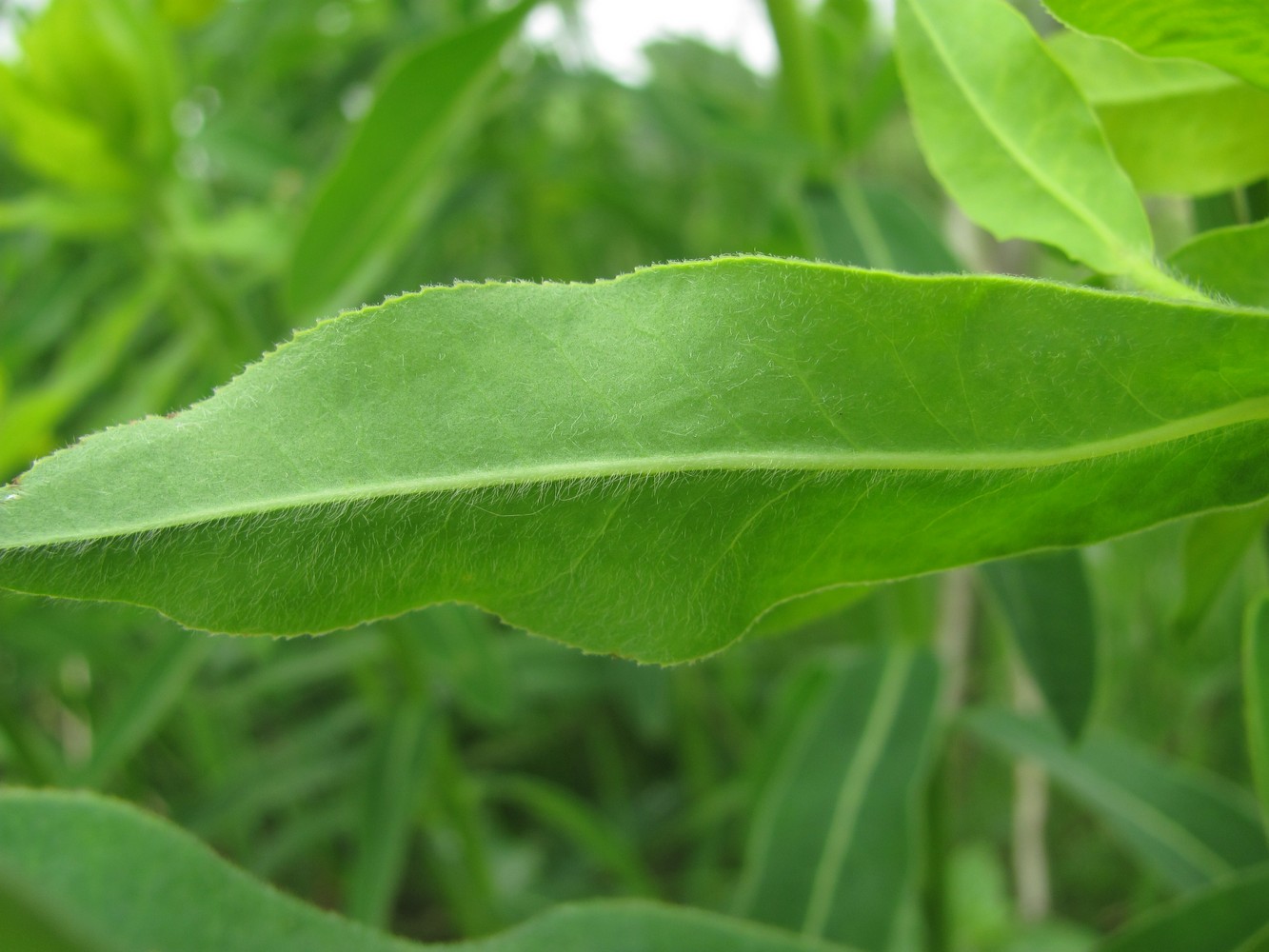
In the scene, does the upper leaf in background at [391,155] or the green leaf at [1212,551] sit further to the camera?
the upper leaf in background at [391,155]

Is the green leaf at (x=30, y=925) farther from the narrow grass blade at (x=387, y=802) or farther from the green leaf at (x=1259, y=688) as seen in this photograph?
the narrow grass blade at (x=387, y=802)

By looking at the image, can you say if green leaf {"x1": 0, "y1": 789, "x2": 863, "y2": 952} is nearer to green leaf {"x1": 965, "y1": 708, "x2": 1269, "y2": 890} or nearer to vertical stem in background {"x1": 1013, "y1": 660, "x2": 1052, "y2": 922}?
green leaf {"x1": 965, "y1": 708, "x2": 1269, "y2": 890}

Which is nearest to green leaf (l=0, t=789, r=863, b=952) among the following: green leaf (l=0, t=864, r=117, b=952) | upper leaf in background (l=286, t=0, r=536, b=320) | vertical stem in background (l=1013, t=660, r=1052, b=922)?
green leaf (l=0, t=864, r=117, b=952)

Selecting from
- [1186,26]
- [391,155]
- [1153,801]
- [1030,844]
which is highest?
[391,155]

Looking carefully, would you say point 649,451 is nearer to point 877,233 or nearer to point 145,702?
point 877,233

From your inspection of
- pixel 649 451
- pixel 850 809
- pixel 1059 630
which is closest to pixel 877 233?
pixel 1059 630

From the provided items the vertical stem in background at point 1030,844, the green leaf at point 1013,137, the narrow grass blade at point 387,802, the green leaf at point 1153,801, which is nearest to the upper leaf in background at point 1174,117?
the green leaf at point 1013,137

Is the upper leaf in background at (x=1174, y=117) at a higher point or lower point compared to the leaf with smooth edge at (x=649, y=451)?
higher

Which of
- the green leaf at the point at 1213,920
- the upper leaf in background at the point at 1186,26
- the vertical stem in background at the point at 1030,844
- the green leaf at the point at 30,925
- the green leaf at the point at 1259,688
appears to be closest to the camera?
the green leaf at the point at 30,925
